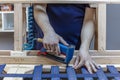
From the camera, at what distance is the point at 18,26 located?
0.89 meters

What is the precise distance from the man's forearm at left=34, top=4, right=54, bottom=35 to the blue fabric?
0.10 m

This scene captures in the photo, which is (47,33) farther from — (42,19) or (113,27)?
(113,27)

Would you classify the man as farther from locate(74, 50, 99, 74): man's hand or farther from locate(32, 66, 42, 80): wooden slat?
locate(32, 66, 42, 80): wooden slat

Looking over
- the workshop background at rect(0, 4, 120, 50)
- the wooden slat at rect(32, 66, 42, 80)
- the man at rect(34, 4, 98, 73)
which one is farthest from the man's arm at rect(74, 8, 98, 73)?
the workshop background at rect(0, 4, 120, 50)

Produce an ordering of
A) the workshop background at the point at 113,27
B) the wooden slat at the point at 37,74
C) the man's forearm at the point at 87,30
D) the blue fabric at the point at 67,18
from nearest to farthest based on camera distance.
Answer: the wooden slat at the point at 37,74, the man's forearm at the point at 87,30, the blue fabric at the point at 67,18, the workshop background at the point at 113,27

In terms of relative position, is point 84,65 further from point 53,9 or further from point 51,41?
point 53,9

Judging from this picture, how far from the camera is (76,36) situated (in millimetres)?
1052

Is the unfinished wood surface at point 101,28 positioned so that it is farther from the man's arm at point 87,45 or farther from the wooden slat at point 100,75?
the wooden slat at point 100,75

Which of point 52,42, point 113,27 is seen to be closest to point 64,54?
point 52,42

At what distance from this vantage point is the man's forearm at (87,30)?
34.3 inches

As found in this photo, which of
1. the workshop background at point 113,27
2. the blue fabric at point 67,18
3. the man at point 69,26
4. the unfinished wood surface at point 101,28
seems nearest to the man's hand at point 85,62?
the man at point 69,26

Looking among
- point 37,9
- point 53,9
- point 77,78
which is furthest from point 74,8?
point 77,78

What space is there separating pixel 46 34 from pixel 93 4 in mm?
213

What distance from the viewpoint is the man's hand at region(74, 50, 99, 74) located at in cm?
77
